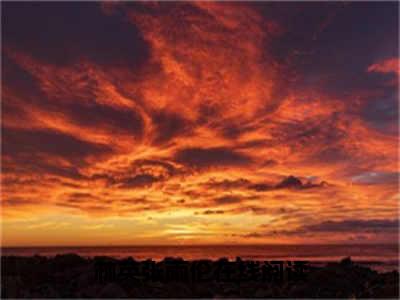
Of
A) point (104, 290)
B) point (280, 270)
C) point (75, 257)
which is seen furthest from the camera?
point (75, 257)

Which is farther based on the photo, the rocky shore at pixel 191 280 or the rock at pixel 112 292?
the rocky shore at pixel 191 280

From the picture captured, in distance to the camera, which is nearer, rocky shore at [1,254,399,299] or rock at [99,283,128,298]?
rock at [99,283,128,298]

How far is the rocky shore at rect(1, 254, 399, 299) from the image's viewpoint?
1264 cm

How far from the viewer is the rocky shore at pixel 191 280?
41.5 ft

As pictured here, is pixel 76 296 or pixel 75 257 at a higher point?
pixel 75 257

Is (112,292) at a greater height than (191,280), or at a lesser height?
lesser

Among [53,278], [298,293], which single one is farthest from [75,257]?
[298,293]

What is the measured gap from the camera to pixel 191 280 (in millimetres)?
14352

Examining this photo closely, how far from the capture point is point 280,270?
575 inches

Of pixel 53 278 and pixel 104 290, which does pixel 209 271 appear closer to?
pixel 104 290

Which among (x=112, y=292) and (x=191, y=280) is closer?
(x=112, y=292)

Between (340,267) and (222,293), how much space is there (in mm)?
4284

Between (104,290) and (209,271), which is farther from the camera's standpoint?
(209,271)

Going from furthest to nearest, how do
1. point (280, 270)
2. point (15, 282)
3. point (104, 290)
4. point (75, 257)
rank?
point (75, 257) → point (280, 270) → point (15, 282) → point (104, 290)
